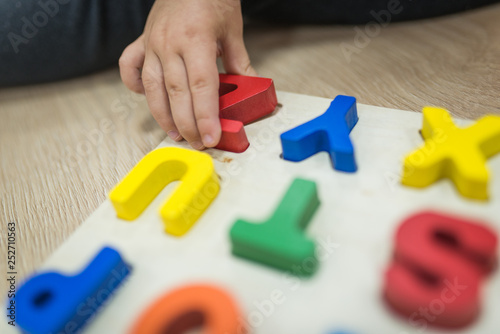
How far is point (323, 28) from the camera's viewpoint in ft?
3.62

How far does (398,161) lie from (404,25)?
55 cm

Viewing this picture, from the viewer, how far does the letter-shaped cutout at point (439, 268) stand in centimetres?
43

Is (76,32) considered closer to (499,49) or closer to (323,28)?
Answer: (323,28)

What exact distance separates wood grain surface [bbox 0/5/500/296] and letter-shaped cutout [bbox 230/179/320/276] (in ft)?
0.97

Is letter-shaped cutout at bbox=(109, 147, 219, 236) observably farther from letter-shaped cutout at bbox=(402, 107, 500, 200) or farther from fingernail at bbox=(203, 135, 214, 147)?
letter-shaped cutout at bbox=(402, 107, 500, 200)

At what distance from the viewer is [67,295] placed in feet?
1.63

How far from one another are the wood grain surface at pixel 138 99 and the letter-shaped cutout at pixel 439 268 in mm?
320

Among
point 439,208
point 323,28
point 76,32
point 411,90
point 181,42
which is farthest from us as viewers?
point 323,28

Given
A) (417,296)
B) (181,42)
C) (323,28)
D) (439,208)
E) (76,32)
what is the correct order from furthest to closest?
(323,28), (76,32), (181,42), (439,208), (417,296)

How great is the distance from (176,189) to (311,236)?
0.64 feet

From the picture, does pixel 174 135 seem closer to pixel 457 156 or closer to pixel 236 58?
pixel 236 58

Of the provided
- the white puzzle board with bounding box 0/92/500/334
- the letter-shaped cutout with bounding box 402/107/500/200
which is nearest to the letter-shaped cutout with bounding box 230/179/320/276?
the white puzzle board with bounding box 0/92/500/334

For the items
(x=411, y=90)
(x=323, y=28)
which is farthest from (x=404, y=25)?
(x=411, y=90)

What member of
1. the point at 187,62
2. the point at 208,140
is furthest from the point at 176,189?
the point at 187,62
